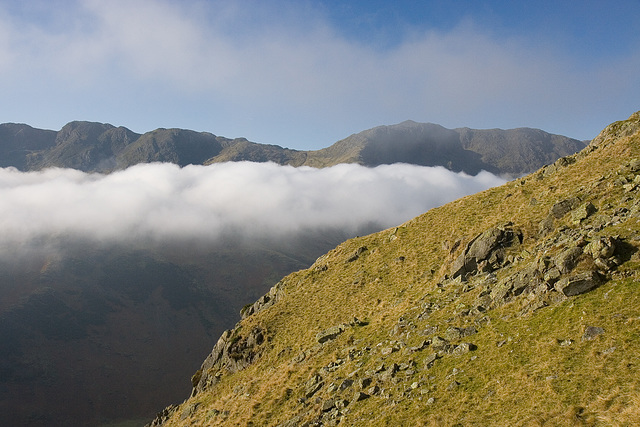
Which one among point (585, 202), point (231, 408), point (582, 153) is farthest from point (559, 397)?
point (582, 153)

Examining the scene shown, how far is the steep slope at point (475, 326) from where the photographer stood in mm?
19031

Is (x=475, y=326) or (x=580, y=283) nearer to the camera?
(x=580, y=283)

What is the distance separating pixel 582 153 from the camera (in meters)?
53.8

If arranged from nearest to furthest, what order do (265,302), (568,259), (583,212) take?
(568,259) < (583,212) < (265,302)

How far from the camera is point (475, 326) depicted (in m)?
26.8

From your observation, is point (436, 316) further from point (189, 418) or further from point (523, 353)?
point (189, 418)

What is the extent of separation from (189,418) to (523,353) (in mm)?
34773

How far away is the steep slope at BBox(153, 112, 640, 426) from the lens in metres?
19.0

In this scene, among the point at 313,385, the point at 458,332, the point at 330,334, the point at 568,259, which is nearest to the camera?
the point at 568,259

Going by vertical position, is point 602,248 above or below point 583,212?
below

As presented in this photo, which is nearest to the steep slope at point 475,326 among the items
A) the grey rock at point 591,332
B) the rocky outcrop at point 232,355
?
the grey rock at point 591,332

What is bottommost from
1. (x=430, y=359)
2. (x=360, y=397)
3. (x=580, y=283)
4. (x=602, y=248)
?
(x=360, y=397)

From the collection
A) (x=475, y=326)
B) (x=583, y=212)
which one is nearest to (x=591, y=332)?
(x=475, y=326)

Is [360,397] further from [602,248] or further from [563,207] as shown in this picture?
[563,207]
